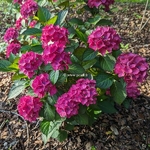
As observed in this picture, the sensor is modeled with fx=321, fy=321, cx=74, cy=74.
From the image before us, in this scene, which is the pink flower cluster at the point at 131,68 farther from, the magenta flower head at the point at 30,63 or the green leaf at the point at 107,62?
the magenta flower head at the point at 30,63

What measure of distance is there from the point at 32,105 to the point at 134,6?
3.31 meters

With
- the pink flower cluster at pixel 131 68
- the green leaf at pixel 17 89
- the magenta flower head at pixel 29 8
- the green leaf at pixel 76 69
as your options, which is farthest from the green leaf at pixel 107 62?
the magenta flower head at pixel 29 8

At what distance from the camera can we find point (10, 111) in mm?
2820

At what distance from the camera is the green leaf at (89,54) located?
198 cm

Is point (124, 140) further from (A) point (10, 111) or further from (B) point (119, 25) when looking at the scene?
(B) point (119, 25)

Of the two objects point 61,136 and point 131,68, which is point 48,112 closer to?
point 61,136

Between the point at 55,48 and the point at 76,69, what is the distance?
9.8 inches

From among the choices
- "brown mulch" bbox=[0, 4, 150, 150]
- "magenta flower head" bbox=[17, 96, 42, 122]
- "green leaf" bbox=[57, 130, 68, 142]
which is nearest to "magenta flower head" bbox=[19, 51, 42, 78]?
"magenta flower head" bbox=[17, 96, 42, 122]

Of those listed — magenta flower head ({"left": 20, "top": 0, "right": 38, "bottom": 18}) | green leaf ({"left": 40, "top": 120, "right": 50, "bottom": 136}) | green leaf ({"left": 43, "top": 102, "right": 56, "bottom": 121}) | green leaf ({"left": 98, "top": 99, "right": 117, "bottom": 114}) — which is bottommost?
green leaf ({"left": 98, "top": 99, "right": 117, "bottom": 114})

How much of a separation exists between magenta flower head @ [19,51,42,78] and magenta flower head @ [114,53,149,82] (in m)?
0.48

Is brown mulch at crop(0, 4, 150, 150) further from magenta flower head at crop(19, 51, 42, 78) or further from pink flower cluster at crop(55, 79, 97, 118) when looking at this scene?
magenta flower head at crop(19, 51, 42, 78)

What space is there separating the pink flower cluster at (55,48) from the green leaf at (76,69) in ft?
0.28

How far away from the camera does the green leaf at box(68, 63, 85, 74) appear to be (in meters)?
1.96

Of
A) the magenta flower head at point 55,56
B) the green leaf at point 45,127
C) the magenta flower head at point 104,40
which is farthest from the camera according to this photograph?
the green leaf at point 45,127
